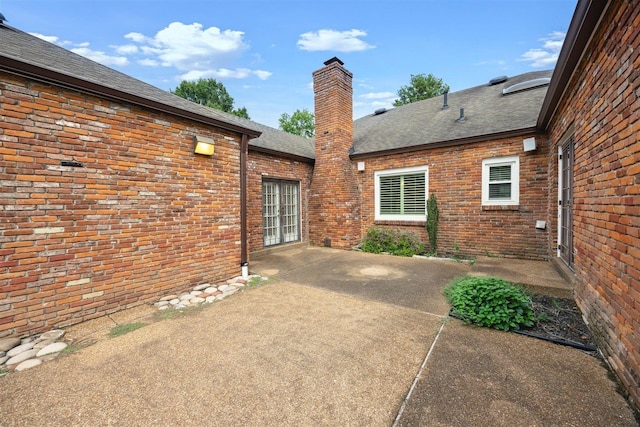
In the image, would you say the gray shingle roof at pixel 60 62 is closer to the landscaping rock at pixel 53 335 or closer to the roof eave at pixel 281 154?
the roof eave at pixel 281 154

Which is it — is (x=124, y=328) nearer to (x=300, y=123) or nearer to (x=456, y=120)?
(x=456, y=120)

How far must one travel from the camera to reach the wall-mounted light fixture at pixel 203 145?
423 centimetres

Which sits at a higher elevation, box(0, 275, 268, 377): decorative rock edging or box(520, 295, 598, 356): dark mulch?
box(520, 295, 598, 356): dark mulch

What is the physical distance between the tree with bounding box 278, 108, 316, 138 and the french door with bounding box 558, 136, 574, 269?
27260 millimetres

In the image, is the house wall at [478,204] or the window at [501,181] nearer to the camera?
the house wall at [478,204]

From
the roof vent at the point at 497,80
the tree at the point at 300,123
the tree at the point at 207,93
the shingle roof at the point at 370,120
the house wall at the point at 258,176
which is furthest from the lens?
the tree at the point at 207,93

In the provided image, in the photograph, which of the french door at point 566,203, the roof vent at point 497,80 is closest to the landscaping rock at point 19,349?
the french door at point 566,203

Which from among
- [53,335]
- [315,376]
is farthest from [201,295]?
[315,376]

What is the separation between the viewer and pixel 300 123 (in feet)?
99.8

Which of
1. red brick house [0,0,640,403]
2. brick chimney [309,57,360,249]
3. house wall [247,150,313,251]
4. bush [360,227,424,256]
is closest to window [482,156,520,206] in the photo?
red brick house [0,0,640,403]

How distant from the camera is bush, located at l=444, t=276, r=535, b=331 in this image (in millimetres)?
2830

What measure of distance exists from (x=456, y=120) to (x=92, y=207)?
8.52 m

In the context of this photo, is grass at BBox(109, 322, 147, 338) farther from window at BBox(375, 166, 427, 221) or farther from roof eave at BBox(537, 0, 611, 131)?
window at BBox(375, 166, 427, 221)

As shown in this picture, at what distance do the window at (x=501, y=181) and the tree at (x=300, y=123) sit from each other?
2556cm
